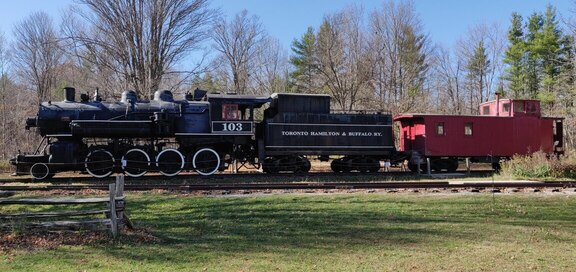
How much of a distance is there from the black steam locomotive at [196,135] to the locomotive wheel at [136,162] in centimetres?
4

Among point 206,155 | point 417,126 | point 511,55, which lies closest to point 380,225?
point 206,155

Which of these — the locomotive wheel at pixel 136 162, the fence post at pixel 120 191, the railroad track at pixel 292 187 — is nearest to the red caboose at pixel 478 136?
the railroad track at pixel 292 187

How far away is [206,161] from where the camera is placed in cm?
1752

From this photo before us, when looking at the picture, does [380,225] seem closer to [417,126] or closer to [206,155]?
[206,155]

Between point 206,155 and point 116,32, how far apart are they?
46.1ft

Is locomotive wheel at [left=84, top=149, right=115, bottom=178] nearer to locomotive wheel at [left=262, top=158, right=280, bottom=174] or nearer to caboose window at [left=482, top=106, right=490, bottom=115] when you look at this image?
locomotive wheel at [left=262, top=158, right=280, bottom=174]

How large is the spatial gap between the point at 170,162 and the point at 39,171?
14.7ft

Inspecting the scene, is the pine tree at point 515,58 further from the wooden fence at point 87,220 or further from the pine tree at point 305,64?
the wooden fence at point 87,220

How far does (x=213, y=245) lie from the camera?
6902 millimetres

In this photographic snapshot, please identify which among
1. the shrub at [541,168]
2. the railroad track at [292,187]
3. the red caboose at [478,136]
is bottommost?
the railroad track at [292,187]

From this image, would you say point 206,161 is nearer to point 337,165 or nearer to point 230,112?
point 230,112

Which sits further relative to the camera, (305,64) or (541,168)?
(305,64)

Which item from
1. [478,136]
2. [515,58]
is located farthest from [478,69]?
[478,136]

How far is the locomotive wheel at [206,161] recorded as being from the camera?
17469mm
